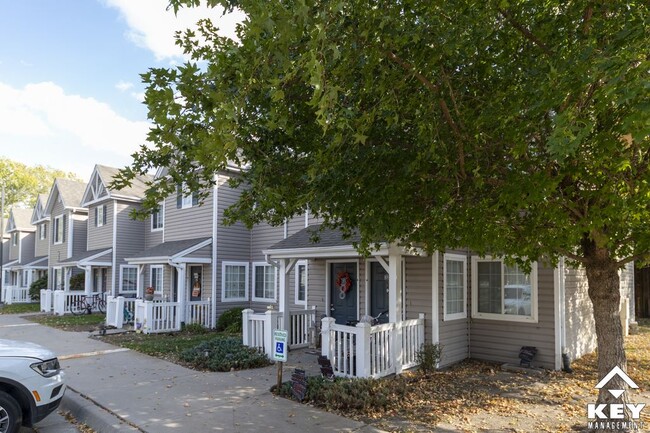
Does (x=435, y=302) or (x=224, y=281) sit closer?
(x=435, y=302)

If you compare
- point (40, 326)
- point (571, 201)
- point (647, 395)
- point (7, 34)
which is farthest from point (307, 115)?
point (40, 326)

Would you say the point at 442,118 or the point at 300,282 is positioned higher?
the point at 442,118

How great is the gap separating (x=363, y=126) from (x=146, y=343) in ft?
35.0

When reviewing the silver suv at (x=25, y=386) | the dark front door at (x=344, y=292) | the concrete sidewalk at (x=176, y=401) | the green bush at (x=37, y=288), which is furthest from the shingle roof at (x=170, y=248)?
the green bush at (x=37, y=288)

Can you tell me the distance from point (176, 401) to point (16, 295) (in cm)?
3186

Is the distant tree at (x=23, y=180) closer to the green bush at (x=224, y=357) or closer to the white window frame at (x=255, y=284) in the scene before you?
the white window frame at (x=255, y=284)

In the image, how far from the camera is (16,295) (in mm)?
32031

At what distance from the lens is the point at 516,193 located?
182 inches

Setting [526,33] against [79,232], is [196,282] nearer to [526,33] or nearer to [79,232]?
[79,232]

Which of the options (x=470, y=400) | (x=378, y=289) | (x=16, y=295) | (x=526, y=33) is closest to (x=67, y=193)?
(x=16, y=295)

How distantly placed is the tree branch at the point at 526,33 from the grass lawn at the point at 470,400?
15.2 ft

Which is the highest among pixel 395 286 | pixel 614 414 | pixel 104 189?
pixel 104 189

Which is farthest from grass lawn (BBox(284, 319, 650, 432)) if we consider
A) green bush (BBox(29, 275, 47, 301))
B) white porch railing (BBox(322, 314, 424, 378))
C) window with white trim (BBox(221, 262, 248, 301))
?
green bush (BBox(29, 275, 47, 301))

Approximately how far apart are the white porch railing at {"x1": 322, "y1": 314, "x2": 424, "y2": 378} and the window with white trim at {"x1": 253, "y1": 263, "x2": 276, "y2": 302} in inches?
293
